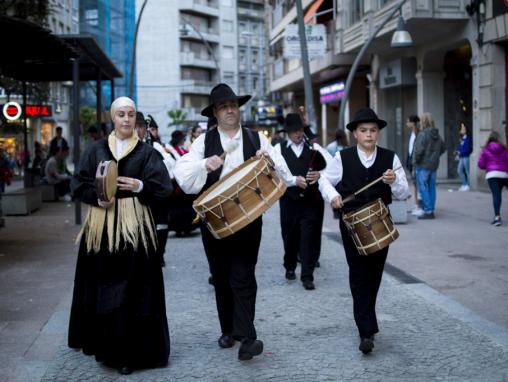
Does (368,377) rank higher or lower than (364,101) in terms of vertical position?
lower

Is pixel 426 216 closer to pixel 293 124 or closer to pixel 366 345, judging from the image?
pixel 293 124

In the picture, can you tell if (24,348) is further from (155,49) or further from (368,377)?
(155,49)

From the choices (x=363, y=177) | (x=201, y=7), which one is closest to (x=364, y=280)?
(x=363, y=177)

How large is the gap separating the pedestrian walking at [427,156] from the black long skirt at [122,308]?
994 centimetres

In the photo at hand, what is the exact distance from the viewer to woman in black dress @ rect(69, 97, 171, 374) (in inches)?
212

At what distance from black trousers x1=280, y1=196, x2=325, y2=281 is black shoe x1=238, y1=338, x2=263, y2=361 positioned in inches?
115

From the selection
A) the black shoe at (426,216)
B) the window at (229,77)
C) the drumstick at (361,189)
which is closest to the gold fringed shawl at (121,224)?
the drumstick at (361,189)

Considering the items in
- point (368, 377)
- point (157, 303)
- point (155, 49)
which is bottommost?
point (368, 377)

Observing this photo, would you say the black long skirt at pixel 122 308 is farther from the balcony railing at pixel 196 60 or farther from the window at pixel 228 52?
the window at pixel 228 52

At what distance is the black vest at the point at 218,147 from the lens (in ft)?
19.1

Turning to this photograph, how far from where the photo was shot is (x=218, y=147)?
587 cm

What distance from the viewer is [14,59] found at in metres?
13.6

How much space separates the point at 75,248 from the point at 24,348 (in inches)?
230

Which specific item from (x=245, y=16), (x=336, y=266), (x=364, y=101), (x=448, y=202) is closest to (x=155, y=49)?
(x=245, y=16)
